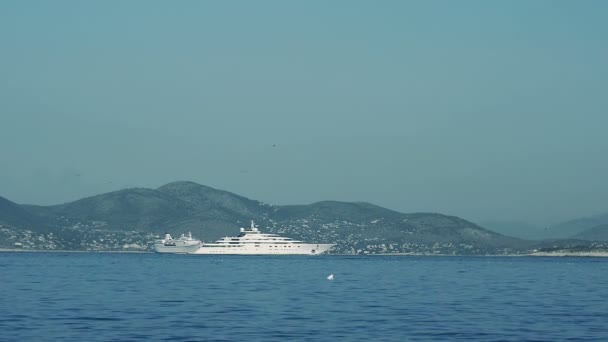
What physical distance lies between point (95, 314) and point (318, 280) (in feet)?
Result: 172

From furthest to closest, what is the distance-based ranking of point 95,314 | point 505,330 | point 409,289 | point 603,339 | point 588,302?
point 409,289
point 588,302
point 95,314
point 505,330
point 603,339

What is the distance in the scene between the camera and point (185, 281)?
4087 inches

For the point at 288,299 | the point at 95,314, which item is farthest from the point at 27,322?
the point at 288,299

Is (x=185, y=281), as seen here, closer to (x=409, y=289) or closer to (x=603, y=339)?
(x=409, y=289)

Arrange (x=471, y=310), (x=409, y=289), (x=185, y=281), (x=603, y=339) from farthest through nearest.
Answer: (x=185, y=281) → (x=409, y=289) → (x=471, y=310) → (x=603, y=339)

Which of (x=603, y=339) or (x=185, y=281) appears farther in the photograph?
(x=185, y=281)

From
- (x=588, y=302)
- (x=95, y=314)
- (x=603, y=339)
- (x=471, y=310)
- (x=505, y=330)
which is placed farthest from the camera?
(x=588, y=302)

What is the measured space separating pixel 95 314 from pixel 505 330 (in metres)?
24.4

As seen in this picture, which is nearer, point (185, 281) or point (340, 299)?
point (340, 299)

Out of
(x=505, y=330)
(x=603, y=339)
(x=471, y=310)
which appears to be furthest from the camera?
(x=471, y=310)

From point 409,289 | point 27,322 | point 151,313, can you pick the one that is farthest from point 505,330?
point 409,289

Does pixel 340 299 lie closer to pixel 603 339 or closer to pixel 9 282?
pixel 603 339

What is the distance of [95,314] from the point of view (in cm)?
6000

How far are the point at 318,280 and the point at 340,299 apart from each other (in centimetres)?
3441
